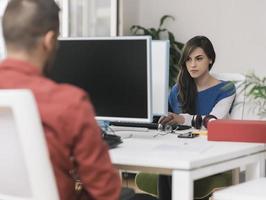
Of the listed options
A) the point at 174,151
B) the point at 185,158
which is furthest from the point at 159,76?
the point at 185,158

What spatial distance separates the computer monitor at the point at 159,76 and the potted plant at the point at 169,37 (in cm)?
268

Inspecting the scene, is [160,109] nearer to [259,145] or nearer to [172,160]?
[259,145]

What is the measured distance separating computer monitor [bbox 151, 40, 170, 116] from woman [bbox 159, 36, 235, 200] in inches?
20.1

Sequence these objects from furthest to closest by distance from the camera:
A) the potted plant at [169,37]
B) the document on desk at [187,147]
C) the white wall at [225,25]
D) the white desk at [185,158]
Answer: the potted plant at [169,37] < the white wall at [225,25] < the document on desk at [187,147] < the white desk at [185,158]

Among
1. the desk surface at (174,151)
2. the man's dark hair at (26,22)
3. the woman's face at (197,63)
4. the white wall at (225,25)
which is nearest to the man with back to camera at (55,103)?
the man's dark hair at (26,22)

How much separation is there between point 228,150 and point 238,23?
314 cm

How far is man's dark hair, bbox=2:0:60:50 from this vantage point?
4.20 ft

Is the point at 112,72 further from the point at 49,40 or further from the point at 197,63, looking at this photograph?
the point at 197,63

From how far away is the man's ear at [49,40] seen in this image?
131 cm

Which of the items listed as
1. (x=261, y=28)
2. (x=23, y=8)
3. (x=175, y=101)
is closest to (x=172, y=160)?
(x=23, y=8)

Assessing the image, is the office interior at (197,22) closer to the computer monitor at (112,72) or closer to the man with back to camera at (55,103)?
the computer monitor at (112,72)

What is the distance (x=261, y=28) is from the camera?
4.61 m

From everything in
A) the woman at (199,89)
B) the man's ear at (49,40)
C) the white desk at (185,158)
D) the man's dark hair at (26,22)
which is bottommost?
the white desk at (185,158)

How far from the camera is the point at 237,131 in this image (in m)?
2.01
